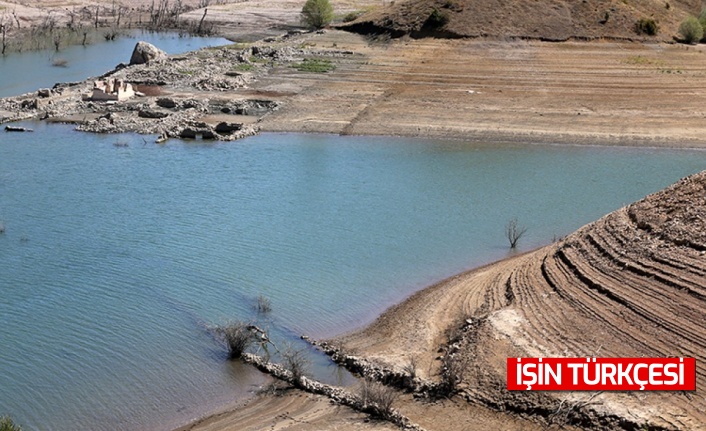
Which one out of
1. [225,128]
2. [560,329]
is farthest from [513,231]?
[225,128]

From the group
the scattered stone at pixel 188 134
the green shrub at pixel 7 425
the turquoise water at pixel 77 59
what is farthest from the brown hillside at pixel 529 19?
the green shrub at pixel 7 425

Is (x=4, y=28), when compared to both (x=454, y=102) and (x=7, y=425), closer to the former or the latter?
(x=454, y=102)

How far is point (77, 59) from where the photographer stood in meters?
57.3

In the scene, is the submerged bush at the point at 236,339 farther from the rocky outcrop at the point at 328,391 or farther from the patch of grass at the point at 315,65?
the patch of grass at the point at 315,65

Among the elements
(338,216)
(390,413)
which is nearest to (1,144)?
(338,216)

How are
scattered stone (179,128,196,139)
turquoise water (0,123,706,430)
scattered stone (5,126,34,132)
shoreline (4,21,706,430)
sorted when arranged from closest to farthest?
turquoise water (0,123,706,430) < scattered stone (179,128,196,139) < scattered stone (5,126,34,132) < shoreline (4,21,706,430)

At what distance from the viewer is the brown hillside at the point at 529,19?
5188 cm

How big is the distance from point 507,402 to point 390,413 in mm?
1796

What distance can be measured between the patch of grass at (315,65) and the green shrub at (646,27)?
17389mm

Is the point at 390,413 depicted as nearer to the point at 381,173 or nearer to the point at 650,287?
the point at 650,287

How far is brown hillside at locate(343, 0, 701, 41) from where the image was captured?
51.9m

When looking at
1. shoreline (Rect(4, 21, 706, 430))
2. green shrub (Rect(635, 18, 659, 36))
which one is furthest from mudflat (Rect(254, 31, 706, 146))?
green shrub (Rect(635, 18, 659, 36))

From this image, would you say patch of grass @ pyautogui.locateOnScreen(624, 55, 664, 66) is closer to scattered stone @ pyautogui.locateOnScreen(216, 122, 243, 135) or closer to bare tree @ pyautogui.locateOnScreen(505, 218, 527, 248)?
scattered stone @ pyautogui.locateOnScreen(216, 122, 243, 135)

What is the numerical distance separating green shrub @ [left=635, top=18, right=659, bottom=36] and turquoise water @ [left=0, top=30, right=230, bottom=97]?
90.6ft
